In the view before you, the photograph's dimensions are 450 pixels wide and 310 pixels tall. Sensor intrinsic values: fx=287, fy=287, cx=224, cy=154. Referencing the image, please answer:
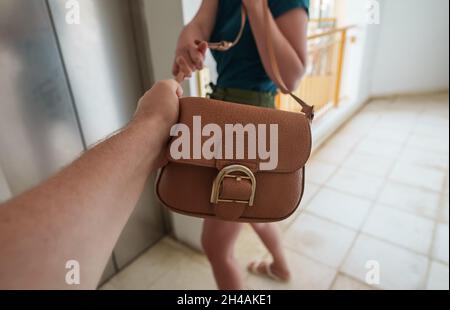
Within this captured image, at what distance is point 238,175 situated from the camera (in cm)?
41

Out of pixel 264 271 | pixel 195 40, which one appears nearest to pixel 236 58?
pixel 195 40

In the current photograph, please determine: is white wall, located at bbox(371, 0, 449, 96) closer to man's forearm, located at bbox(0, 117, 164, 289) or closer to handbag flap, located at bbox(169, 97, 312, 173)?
handbag flap, located at bbox(169, 97, 312, 173)

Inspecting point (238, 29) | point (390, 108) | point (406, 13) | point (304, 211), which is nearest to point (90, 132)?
point (238, 29)

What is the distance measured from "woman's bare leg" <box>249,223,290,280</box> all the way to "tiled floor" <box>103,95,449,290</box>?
0.05 meters

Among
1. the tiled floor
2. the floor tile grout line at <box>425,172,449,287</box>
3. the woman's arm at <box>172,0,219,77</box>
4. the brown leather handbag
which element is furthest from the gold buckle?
the floor tile grout line at <box>425,172,449,287</box>

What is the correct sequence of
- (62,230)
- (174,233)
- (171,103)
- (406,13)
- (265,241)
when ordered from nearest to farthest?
(62,230)
(171,103)
(265,241)
(174,233)
(406,13)

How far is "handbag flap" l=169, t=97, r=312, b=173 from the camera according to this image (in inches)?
15.8

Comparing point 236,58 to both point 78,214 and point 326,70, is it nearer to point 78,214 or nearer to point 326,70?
point 78,214

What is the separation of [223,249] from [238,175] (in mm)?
447
